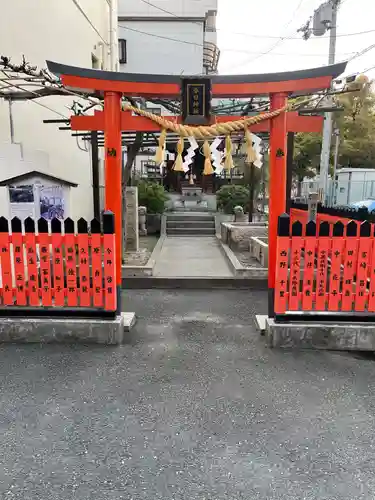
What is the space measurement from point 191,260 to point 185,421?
6.85m

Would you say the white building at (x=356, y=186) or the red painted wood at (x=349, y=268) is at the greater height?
the white building at (x=356, y=186)

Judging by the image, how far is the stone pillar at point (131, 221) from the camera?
10516 millimetres

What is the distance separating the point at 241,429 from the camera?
10.4 feet

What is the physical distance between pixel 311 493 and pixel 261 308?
13.4 ft

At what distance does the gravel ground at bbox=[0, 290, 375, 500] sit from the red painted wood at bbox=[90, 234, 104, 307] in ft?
2.16

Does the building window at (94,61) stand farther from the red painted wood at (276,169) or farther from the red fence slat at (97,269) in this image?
the red fence slat at (97,269)

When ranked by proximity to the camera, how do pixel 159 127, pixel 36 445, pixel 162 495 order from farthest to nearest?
pixel 159 127 → pixel 36 445 → pixel 162 495

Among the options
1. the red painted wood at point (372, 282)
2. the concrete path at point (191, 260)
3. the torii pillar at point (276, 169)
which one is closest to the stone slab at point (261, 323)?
the torii pillar at point (276, 169)

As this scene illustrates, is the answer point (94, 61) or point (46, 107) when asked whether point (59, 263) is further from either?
point (94, 61)

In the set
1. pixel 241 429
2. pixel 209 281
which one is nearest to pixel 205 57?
pixel 209 281

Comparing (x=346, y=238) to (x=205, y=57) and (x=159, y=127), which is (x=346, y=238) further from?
(x=205, y=57)

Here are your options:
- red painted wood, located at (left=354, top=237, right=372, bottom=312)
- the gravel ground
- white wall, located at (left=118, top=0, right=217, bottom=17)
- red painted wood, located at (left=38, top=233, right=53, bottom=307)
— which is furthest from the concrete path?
white wall, located at (left=118, top=0, right=217, bottom=17)

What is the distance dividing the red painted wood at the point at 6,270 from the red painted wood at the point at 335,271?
4225 mm


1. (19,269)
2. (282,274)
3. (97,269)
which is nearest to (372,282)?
(282,274)
